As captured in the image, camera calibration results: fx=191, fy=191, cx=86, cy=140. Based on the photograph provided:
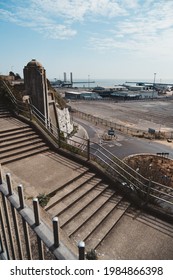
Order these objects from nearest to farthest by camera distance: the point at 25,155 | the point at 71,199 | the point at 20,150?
the point at 71,199 → the point at 25,155 → the point at 20,150

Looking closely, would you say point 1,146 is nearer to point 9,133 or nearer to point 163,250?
point 9,133

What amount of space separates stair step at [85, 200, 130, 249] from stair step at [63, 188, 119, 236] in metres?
0.38

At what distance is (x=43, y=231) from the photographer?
1783 millimetres

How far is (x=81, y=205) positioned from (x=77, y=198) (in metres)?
0.26

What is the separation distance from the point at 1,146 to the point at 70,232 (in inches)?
197

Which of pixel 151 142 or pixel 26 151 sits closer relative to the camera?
pixel 26 151

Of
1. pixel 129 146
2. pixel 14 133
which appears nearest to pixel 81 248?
pixel 14 133

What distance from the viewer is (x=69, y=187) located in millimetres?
6789

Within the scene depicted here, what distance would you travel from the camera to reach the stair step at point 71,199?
5789 mm

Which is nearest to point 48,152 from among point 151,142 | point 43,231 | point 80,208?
point 80,208

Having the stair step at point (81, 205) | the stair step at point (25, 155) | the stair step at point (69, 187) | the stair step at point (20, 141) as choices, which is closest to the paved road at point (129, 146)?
the stair step at point (20, 141)

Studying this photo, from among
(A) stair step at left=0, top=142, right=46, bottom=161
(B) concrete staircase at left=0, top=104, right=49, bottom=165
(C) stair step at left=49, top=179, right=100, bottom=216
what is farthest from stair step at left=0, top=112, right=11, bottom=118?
(C) stair step at left=49, top=179, right=100, bottom=216

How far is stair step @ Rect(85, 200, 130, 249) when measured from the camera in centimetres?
558

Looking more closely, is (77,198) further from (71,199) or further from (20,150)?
(20,150)
